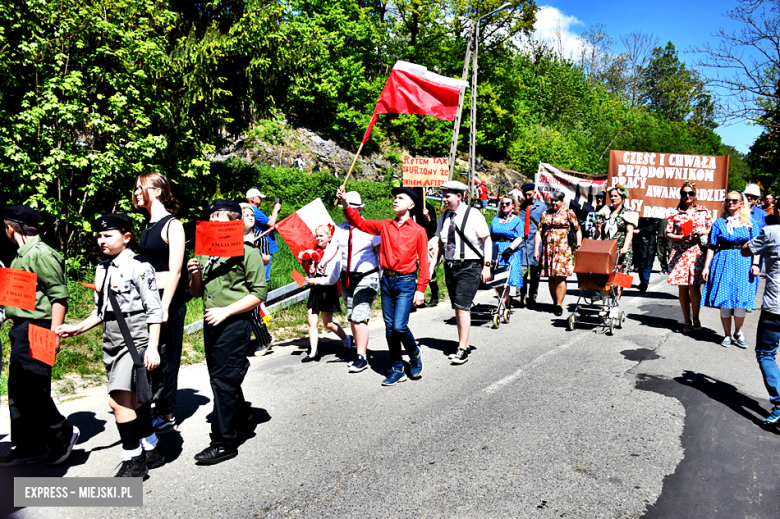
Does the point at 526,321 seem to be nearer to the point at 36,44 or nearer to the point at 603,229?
the point at 603,229

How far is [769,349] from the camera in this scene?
186 inches

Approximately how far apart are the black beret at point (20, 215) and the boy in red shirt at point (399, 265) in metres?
2.67

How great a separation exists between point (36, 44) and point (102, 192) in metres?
2.95

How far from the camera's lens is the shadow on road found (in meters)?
3.47

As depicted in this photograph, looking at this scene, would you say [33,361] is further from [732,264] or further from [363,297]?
[732,264]

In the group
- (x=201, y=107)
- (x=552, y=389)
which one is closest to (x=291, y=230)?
(x=552, y=389)

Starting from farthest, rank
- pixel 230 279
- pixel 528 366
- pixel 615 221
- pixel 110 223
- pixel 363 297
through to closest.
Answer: pixel 615 221 → pixel 528 366 → pixel 363 297 → pixel 230 279 → pixel 110 223

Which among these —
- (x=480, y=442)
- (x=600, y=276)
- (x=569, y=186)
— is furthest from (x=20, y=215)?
(x=569, y=186)

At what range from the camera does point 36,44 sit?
8570 mm

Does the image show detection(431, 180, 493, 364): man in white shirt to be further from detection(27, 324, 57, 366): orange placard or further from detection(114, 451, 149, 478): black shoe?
detection(27, 324, 57, 366): orange placard

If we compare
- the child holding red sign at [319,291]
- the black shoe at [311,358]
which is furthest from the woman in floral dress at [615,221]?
the black shoe at [311,358]

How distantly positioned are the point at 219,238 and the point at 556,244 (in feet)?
21.2

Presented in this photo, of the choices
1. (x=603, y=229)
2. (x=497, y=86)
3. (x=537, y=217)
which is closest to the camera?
(x=603, y=229)

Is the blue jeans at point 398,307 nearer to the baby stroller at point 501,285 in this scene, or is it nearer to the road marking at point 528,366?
the road marking at point 528,366
